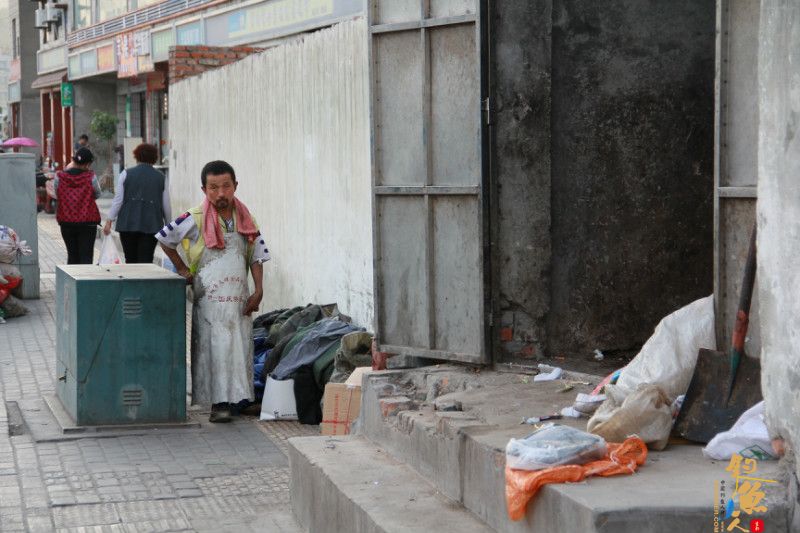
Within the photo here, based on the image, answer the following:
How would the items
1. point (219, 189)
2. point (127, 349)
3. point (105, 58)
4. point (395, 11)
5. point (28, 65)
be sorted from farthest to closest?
1. point (28, 65)
2. point (105, 58)
3. point (219, 189)
4. point (127, 349)
5. point (395, 11)

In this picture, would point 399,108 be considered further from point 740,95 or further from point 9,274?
point 9,274

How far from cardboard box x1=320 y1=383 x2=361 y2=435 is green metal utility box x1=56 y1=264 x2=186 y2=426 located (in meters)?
1.13

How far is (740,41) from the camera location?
495 centimetres

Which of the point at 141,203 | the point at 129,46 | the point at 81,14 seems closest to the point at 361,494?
the point at 141,203

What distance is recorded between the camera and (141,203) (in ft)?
39.4

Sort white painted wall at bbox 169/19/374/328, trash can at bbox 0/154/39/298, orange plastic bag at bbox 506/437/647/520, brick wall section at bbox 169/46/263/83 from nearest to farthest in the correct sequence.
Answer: orange plastic bag at bbox 506/437/647/520
white painted wall at bbox 169/19/374/328
trash can at bbox 0/154/39/298
brick wall section at bbox 169/46/263/83

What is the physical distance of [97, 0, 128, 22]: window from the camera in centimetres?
3222

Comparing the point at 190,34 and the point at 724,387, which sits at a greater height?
the point at 190,34

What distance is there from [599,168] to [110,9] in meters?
29.1

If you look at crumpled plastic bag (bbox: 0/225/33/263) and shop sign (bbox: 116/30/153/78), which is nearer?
crumpled plastic bag (bbox: 0/225/33/263)

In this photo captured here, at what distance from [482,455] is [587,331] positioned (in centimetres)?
223

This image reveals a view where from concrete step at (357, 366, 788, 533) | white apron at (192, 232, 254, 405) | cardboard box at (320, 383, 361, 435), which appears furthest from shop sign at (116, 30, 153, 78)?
concrete step at (357, 366, 788, 533)

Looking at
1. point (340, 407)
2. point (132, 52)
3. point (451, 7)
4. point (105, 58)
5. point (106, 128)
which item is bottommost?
point (340, 407)

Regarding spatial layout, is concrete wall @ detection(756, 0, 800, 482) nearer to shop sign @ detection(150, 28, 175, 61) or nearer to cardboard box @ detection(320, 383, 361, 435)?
cardboard box @ detection(320, 383, 361, 435)
